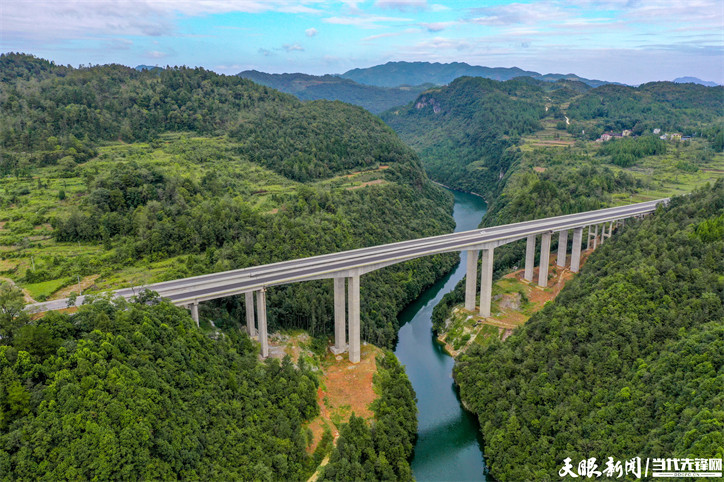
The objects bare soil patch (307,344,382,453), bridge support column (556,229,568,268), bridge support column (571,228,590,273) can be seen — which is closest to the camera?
bare soil patch (307,344,382,453)

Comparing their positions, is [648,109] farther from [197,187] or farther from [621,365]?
[197,187]

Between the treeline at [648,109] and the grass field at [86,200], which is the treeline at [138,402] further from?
the treeline at [648,109]

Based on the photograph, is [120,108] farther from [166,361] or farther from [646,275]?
[646,275]

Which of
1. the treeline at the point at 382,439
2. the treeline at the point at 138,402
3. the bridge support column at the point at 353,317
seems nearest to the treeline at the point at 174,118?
the bridge support column at the point at 353,317

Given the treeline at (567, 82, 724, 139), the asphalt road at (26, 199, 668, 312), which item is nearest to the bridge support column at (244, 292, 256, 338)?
the asphalt road at (26, 199, 668, 312)

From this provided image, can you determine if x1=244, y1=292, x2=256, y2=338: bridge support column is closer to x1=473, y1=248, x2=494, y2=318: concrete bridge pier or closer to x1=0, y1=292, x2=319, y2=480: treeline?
x1=0, y1=292, x2=319, y2=480: treeline

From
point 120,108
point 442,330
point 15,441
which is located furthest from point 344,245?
point 120,108

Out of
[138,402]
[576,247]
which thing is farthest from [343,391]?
[576,247]
